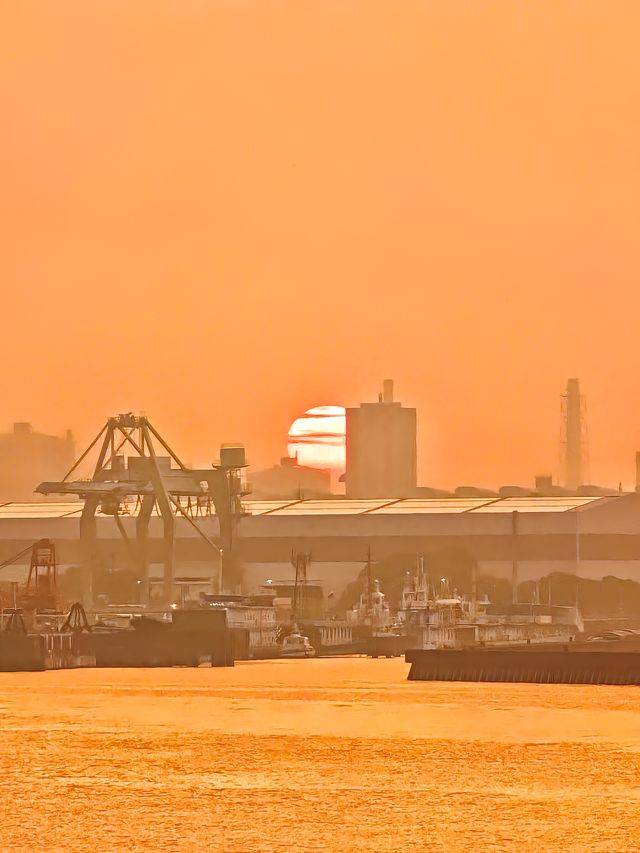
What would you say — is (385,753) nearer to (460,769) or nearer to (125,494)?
(460,769)

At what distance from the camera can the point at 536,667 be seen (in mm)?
49094

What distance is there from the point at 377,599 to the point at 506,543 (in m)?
16.3

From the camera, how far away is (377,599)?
93812 millimetres

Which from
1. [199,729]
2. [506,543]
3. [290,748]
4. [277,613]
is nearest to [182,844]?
[290,748]

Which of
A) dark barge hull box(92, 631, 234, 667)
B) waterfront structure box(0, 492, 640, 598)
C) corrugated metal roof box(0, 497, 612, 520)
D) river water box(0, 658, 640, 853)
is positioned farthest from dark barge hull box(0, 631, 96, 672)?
corrugated metal roof box(0, 497, 612, 520)

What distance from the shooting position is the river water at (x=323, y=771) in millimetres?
20734

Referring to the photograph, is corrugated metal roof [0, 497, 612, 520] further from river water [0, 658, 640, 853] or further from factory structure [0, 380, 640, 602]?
river water [0, 658, 640, 853]

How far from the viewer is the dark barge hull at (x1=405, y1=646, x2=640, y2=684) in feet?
→ 156

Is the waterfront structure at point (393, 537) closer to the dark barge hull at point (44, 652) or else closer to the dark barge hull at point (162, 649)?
the dark barge hull at point (162, 649)

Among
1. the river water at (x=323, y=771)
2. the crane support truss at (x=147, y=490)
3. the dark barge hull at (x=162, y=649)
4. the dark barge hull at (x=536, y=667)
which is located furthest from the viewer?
the crane support truss at (x=147, y=490)

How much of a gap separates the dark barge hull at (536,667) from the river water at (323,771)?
3149mm

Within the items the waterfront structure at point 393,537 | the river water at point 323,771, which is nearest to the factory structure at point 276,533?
the waterfront structure at point 393,537

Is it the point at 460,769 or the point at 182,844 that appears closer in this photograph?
the point at 182,844

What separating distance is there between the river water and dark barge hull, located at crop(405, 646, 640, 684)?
315cm
